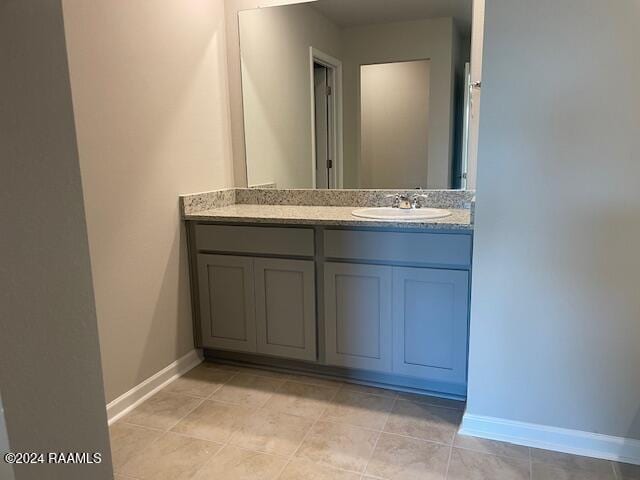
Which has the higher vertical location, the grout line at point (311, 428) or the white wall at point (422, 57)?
the white wall at point (422, 57)

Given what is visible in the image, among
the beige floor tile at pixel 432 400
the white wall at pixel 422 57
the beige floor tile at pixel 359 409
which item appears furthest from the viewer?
the white wall at pixel 422 57

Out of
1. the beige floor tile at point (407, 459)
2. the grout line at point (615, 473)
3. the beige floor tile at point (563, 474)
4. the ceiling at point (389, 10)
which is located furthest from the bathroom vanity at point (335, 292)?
the ceiling at point (389, 10)

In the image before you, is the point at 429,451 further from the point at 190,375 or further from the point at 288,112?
the point at 288,112

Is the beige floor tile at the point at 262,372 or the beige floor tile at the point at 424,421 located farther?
the beige floor tile at the point at 262,372

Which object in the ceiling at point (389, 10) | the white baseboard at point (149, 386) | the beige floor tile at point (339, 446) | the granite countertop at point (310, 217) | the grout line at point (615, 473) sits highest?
the ceiling at point (389, 10)

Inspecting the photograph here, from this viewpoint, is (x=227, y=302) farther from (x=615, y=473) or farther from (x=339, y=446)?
(x=615, y=473)

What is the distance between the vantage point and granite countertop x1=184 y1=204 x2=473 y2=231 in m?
2.15

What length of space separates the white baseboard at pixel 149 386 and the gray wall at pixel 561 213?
156 centimetres

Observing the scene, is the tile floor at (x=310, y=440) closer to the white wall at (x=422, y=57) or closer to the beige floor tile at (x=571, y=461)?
the beige floor tile at (x=571, y=461)

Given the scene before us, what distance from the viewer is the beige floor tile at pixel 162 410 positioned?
7.08 feet

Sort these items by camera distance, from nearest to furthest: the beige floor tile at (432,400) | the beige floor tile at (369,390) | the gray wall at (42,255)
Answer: the gray wall at (42,255) → the beige floor tile at (432,400) → the beige floor tile at (369,390)

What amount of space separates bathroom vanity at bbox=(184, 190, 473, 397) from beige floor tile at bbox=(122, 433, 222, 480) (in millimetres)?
678

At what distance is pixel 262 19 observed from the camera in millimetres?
2797

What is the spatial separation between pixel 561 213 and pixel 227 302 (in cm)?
168
